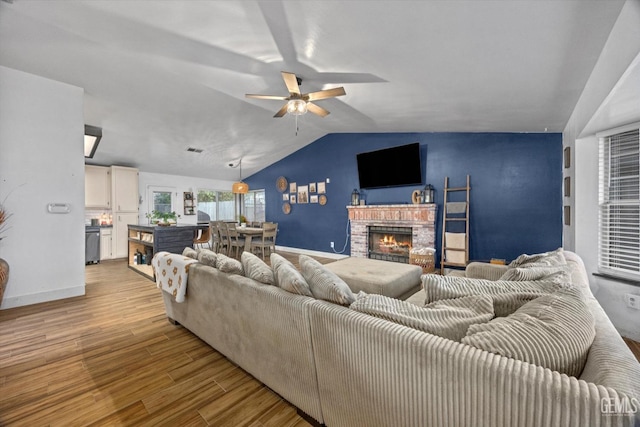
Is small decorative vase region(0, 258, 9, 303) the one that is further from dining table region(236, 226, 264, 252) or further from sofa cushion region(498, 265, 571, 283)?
sofa cushion region(498, 265, 571, 283)

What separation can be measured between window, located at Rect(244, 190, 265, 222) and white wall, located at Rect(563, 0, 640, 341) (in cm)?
706

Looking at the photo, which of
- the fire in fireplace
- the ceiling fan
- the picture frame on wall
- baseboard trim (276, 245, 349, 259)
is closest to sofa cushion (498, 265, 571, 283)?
the ceiling fan

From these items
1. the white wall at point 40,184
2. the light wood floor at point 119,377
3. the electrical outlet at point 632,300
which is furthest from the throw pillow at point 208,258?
the electrical outlet at point 632,300

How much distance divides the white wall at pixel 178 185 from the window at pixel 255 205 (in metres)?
0.82

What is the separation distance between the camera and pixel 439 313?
1054 millimetres

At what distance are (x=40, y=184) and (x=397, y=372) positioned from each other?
444 cm

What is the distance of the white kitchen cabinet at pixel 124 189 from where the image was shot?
19.7 feet

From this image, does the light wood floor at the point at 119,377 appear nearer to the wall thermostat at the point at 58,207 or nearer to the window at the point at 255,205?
the wall thermostat at the point at 58,207

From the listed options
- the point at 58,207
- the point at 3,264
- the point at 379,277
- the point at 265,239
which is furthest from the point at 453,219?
the point at 3,264

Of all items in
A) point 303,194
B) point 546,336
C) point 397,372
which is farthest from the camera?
point 303,194

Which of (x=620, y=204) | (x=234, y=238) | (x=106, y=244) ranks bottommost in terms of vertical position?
(x=106, y=244)

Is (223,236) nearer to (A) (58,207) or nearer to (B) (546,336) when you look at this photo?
(A) (58,207)

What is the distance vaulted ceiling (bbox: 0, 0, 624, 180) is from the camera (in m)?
1.67

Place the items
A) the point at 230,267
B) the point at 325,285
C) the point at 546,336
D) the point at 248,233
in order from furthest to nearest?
the point at 248,233
the point at 230,267
the point at 325,285
the point at 546,336
